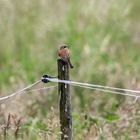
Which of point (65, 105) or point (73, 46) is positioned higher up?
point (73, 46)

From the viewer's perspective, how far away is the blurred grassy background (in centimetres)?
590

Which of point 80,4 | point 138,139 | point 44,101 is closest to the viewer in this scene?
point 138,139

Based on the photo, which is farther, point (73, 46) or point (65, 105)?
point (73, 46)

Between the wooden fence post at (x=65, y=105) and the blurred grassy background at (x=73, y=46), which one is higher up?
the blurred grassy background at (x=73, y=46)

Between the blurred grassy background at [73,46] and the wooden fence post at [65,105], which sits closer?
the wooden fence post at [65,105]

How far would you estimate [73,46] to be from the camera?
7238 millimetres

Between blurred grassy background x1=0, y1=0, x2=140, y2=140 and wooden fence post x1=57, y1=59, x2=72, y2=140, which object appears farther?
blurred grassy background x1=0, y1=0, x2=140, y2=140

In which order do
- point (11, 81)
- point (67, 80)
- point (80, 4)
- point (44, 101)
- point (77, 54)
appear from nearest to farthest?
point (67, 80), point (44, 101), point (11, 81), point (77, 54), point (80, 4)

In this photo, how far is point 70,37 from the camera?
24.4 ft

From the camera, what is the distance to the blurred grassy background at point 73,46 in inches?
232

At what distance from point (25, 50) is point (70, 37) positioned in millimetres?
522

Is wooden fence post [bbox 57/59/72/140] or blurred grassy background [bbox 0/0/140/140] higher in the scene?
blurred grassy background [bbox 0/0/140/140]

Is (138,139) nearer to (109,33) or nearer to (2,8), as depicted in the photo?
(109,33)

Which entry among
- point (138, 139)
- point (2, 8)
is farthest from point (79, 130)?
point (2, 8)
